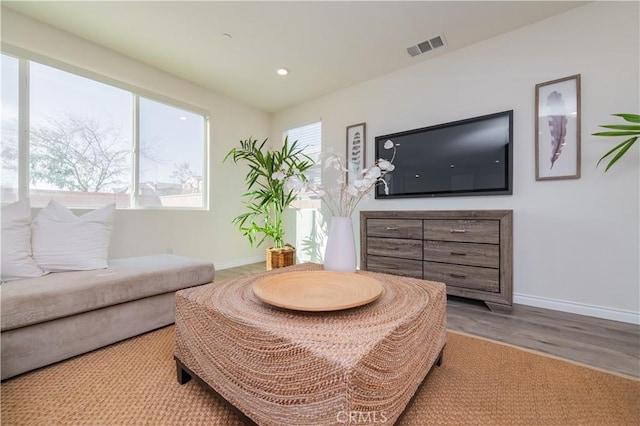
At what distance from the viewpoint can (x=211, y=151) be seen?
368cm

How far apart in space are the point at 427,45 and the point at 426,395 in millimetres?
2955

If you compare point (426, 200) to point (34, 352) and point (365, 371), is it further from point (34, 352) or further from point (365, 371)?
point (34, 352)

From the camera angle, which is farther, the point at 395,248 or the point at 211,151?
the point at 211,151

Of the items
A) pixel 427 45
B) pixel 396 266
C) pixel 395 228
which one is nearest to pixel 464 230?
pixel 395 228

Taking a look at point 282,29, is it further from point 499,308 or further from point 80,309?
point 499,308

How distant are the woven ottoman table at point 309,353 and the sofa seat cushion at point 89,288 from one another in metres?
0.70

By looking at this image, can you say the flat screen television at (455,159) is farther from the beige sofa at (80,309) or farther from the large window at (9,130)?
the large window at (9,130)

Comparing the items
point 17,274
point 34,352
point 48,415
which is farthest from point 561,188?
point 17,274

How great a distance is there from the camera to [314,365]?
0.66 meters

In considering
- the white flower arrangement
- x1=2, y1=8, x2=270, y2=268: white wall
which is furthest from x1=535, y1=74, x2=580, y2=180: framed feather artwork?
x1=2, y1=8, x2=270, y2=268: white wall

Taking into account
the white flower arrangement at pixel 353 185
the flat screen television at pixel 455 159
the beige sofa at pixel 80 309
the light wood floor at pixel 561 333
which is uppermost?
the flat screen television at pixel 455 159

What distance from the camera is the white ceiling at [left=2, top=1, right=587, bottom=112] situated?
7.09 ft

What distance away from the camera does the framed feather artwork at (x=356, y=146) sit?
3373 millimetres

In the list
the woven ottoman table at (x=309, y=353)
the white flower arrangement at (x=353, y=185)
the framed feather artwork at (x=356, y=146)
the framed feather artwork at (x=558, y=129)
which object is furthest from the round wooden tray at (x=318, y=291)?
the framed feather artwork at (x=356, y=146)
